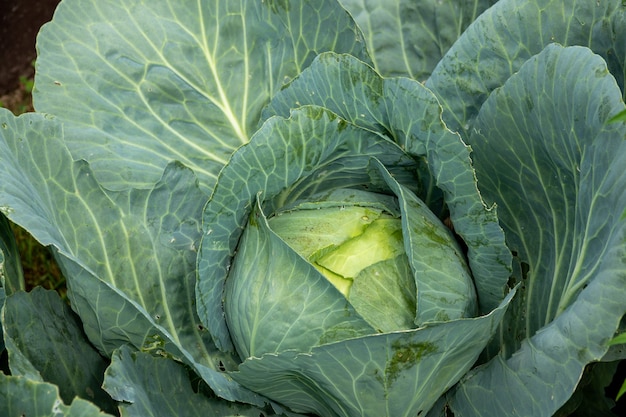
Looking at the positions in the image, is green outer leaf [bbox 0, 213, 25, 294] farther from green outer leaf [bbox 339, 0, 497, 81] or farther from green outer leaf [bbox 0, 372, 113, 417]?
green outer leaf [bbox 339, 0, 497, 81]

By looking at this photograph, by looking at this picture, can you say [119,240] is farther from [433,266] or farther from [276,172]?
[433,266]

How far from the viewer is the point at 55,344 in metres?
1.59

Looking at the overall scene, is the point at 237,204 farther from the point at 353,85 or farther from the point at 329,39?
the point at 329,39

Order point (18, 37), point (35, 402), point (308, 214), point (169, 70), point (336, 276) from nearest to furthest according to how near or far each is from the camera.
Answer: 1. point (35, 402)
2. point (336, 276)
3. point (308, 214)
4. point (169, 70)
5. point (18, 37)

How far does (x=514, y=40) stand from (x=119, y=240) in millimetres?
916

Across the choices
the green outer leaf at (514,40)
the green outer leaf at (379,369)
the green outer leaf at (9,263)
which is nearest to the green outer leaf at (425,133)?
the green outer leaf at (379,369)

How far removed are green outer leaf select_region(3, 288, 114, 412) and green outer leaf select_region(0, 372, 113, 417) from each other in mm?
124

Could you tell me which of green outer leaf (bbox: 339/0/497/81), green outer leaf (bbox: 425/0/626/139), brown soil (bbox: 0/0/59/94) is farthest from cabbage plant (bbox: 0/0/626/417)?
brown soil (bbox: 0/0/59/94)

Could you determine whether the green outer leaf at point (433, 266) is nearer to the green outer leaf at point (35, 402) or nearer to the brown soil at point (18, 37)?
the green outer leaf at point (35, 402)

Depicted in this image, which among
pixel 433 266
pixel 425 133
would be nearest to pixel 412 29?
pixel 425 133

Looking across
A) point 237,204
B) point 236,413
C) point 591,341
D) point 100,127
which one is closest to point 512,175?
point 591,341

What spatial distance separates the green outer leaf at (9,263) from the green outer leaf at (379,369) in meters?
0.48

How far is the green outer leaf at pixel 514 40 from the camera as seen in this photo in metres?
1.59

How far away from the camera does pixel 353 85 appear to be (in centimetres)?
154
